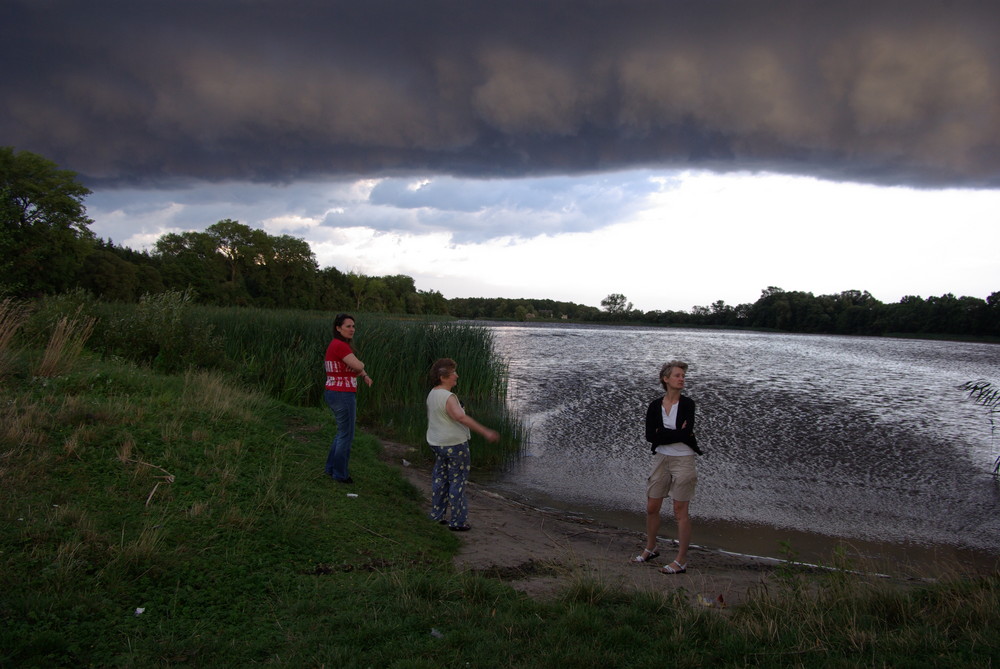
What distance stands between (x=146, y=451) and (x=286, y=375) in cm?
842

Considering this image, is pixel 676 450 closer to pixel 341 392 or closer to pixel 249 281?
pixel 341 392

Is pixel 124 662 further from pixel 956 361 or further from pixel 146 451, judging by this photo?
pixel 956 361

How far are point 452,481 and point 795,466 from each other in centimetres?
879

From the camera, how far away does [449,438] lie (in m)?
6.22

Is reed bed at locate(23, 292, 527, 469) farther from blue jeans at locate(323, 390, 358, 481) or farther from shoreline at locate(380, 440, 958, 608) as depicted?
blue jeans at locate(323, 390, 358, 481)

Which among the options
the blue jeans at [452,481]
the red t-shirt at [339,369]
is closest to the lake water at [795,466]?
the blue jeans at [452,481]

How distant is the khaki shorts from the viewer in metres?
5.75

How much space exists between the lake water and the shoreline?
0.49 meters

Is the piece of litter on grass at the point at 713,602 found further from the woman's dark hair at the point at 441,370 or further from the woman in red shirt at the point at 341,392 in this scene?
the woman in red shirt at the point at 341,392

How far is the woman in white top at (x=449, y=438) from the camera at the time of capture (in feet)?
20.3

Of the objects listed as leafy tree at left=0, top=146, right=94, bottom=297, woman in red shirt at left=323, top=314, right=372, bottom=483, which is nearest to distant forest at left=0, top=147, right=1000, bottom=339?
leafy tree at left=0, top=146, right=94, bottom=297

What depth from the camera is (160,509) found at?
A: 4988 millimetres

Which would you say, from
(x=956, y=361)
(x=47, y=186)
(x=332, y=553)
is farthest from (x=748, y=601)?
(x=47, y=186)

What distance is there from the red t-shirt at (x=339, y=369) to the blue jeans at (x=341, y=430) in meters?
0.08
